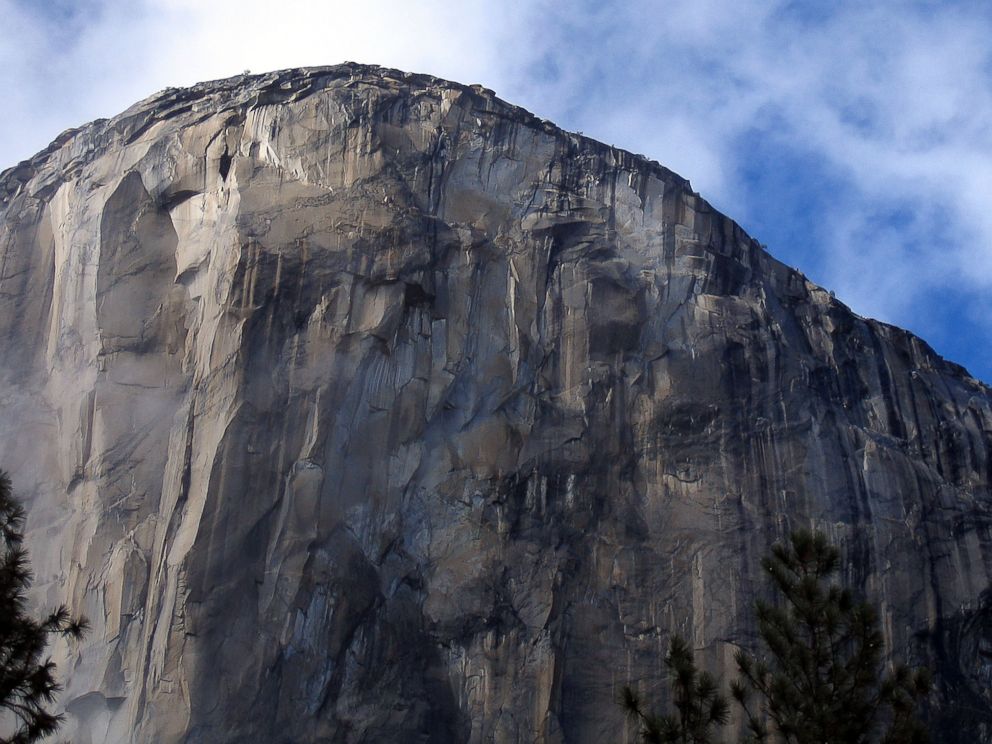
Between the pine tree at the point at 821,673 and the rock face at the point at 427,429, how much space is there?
9186 millimetres

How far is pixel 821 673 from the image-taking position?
18.6 meters

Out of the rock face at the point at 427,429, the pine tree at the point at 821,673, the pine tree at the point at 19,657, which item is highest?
the rock face at the point at 427,429

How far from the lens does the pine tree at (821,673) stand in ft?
57.6

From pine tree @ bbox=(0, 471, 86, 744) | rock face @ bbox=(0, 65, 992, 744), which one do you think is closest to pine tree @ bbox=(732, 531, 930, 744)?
pine tree @ bbox=(0, 471, 86, 744)

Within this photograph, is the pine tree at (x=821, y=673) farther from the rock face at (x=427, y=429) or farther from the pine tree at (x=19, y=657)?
the rock face at (x=427, y=429)

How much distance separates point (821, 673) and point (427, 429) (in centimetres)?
1255

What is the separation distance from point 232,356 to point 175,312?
Result: 2.80m

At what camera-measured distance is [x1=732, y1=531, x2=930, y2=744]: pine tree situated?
57.6ft

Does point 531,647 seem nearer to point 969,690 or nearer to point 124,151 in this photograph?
point 969,690

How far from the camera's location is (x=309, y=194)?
30.7 metres

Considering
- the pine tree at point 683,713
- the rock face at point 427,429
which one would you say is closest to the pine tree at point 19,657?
the pine tree at point 683,713

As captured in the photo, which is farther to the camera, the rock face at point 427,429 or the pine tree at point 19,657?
the rock face at point 427,429

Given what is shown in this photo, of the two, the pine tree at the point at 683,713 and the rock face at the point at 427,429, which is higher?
the rock face at the point at 427,429

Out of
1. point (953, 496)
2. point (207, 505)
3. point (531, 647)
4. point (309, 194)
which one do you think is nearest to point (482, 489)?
point (531, 647)
